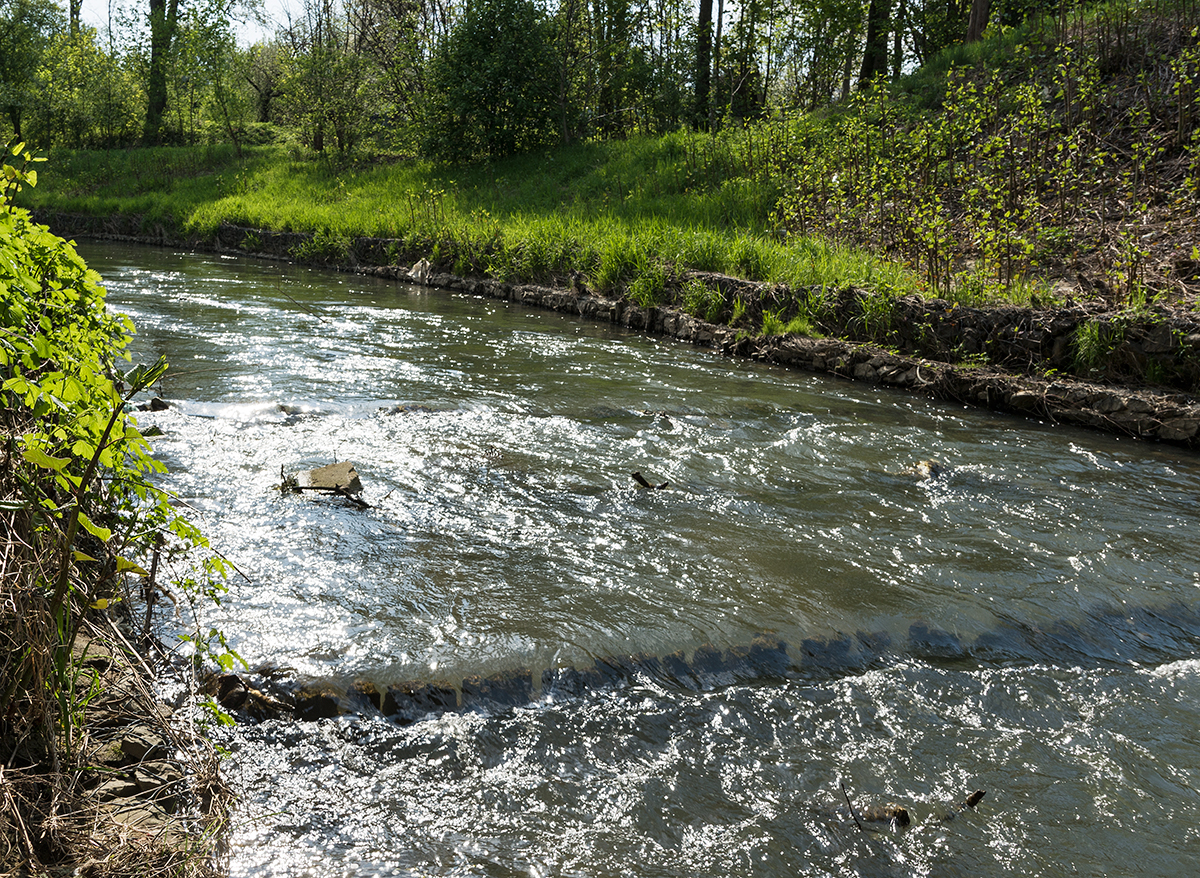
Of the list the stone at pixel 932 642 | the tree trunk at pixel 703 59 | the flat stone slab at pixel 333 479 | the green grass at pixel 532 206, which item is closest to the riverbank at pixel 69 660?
the flat stone slab at pixel 333 479

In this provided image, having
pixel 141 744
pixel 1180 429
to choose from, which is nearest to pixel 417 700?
pixel 141 744

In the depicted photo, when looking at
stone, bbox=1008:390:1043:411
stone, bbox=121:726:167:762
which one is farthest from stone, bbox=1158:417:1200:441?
stone, bbox=121:726:167:762

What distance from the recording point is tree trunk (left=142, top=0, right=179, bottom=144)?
27.7 m

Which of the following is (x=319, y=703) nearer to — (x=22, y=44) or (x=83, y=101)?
(x=83, y=101)

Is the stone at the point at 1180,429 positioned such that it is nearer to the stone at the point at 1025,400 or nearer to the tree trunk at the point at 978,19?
the stone at the point at 1025,400

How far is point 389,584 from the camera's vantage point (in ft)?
12.3

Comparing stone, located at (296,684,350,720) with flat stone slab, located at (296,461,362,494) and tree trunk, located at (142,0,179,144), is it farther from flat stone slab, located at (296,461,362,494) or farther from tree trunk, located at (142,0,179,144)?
tree trunk, located at (142,0,179,144)

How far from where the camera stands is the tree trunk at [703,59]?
19047mm

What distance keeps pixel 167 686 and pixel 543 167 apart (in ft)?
58.6

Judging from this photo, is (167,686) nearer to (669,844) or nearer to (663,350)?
(669,844)

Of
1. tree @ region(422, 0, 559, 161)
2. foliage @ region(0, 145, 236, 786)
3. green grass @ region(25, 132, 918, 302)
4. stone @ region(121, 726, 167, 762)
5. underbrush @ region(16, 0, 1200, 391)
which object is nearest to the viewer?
foliage @ region(0, 145, 236, 786)

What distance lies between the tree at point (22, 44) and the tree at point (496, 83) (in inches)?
672

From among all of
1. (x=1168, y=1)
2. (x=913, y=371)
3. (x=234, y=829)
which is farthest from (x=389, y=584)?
(x=1168, y=1)

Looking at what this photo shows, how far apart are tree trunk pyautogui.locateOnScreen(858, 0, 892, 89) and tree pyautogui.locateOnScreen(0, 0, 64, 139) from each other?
27092 mm
